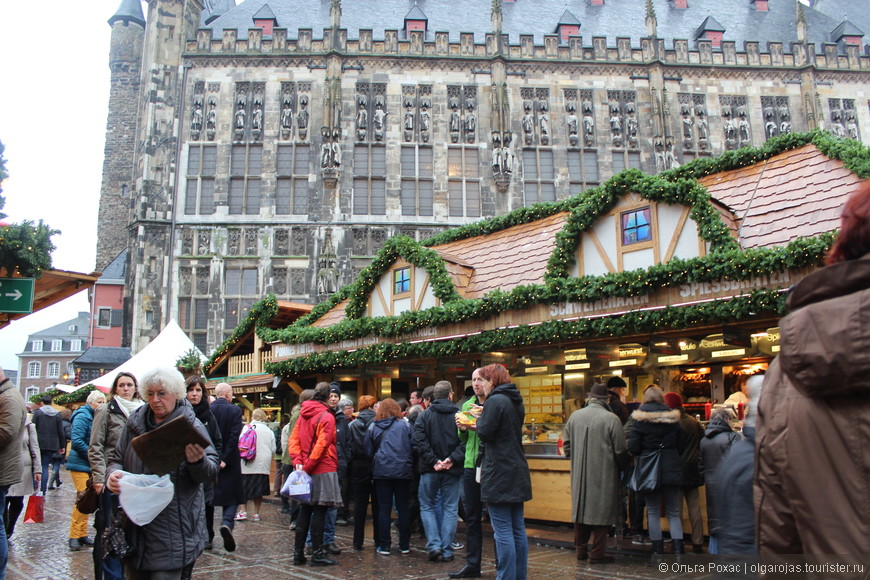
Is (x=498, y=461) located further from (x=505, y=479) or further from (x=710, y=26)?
(x=710, y=26)

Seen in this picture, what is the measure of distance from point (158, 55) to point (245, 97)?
3433 millimetres

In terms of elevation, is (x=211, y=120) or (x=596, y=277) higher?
(x=211, y=120)

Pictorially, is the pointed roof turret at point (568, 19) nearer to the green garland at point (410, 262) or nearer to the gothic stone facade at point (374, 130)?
the gothic stone facade at point (374, 130)

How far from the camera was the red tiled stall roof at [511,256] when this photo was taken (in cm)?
1055

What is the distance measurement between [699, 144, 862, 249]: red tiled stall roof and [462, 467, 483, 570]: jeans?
4.15 metres

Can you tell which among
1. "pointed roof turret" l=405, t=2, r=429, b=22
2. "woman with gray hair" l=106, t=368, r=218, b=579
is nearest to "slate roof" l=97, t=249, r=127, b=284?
"pointed roof turret" l=405, t=2, r=429, b=22

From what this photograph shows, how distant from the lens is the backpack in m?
9.57

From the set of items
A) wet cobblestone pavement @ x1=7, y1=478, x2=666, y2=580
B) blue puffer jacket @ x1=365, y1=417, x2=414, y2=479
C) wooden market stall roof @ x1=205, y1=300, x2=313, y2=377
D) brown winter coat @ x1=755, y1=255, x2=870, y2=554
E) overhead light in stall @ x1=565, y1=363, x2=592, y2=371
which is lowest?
wet cobblestone pavement @ x1=7, y1=478, x2=666, y2=580

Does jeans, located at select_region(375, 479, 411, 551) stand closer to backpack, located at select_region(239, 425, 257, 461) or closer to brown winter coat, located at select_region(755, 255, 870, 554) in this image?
backpack, located at select_region(239, 425, 257, 461)

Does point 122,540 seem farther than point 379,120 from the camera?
No

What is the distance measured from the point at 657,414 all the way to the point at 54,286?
841 cm

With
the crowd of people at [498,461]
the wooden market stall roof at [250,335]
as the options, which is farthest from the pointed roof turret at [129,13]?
the crowd of people at [498,461]

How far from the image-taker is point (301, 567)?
6473 mm

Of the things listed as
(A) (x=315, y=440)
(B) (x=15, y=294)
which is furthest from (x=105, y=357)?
(A) (x=315, y=440)
